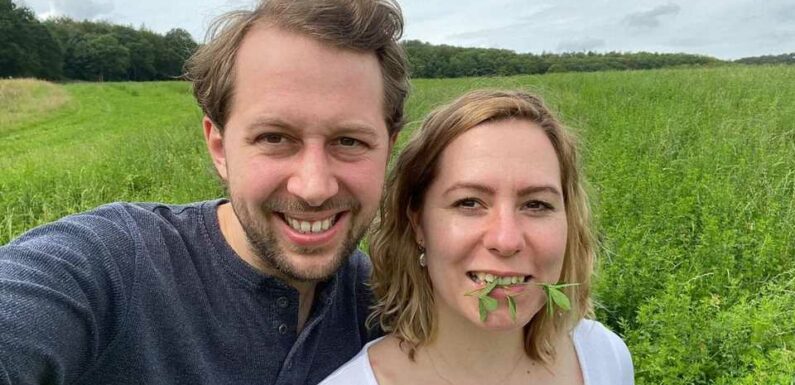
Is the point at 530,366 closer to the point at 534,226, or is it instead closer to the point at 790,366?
the point at 534,226

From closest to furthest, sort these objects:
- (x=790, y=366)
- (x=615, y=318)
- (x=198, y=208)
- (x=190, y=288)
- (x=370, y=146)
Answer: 1. (x=190, y=288)
2. (x=370, y=146)
3. (x=198, y=208)
4. (x=790, y=366)
5. (x=615, y=318)

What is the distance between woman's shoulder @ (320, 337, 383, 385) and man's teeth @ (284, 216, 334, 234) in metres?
0.42

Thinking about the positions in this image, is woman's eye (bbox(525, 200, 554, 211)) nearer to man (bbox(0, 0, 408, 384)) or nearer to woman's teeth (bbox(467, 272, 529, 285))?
woman's teeth (bbox(467, 272, 529, 285))

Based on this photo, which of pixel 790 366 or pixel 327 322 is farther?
pixel 790 366

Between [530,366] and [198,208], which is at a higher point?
[198,208]

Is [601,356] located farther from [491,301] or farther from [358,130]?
[358,130]

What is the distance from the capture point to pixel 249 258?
5.64 feet

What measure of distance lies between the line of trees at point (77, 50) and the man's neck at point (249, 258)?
57.3 meters

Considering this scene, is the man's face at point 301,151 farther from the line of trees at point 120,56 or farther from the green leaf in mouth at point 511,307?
the line of trees at point 120,56

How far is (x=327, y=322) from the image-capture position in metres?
1.84

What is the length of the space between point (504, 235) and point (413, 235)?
44 cm

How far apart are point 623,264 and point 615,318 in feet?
1.22

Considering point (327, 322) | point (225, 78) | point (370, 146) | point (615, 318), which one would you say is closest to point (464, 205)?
point (370, 146)

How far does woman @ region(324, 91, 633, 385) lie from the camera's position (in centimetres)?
167
